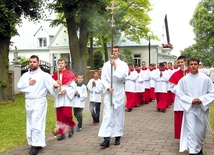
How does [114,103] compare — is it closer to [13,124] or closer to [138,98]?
[13,124]

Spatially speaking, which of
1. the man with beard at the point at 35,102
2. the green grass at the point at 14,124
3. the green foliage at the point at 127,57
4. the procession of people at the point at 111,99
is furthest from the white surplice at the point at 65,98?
the green foliage at the point at 127,57

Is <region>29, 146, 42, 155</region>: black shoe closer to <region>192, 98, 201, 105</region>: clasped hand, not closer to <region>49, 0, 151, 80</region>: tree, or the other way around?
<region>192, 98, 201, 105</region>: clasped hand

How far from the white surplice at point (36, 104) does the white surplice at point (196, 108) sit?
2775 millimetres

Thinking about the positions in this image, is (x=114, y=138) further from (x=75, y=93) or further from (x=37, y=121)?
(x=37, y=121)

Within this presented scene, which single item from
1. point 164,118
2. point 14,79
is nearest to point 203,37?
point 14,79

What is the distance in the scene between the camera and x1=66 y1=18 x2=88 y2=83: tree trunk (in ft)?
71.1

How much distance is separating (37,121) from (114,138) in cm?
214

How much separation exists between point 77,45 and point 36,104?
1524 cm

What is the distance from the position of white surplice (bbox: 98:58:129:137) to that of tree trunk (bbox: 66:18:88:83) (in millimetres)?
14035

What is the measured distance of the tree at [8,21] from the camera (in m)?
14.6

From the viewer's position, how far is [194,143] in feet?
21.2

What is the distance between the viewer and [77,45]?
22.0 m

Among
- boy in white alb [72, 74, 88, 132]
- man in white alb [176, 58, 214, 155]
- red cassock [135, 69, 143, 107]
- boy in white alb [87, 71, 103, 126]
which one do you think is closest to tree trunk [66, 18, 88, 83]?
red cassock [135, 69, 143, 107]

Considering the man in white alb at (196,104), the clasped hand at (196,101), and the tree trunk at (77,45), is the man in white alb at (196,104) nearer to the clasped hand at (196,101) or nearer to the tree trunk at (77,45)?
the clasped hand at (196,101)
